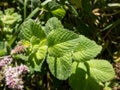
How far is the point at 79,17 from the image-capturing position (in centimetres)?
167

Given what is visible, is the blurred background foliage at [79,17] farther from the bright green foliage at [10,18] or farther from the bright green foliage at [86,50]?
the bright green foliage at [86,50]

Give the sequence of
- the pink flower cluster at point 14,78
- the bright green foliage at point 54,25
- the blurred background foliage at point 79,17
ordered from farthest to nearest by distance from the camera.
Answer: the blurred background foliage at point 79,17 < the bright green foliage at point 54,25 < the pink flower cluster at point 14,78

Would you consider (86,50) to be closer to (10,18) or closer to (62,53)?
(62,53)

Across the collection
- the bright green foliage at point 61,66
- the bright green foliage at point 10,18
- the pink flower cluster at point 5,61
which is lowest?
the bright green foliage at point 61,66

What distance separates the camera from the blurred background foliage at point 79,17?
147 centimetres

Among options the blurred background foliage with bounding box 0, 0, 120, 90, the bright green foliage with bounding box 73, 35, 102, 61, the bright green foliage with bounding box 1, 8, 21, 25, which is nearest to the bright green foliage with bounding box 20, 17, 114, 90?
the bright green foliage with bounding box 73, 35, 102, 61

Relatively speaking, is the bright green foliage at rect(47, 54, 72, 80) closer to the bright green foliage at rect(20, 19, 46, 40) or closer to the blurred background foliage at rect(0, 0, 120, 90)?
the bright green foliage at rect(20, 19, 46, 40)

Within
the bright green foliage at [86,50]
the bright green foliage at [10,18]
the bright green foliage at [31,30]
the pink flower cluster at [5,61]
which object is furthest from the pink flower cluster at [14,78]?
the bright green foliage at [10,18]

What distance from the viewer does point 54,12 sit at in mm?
1463

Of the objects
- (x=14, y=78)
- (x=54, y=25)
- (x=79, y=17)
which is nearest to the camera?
(x=14, y=78)

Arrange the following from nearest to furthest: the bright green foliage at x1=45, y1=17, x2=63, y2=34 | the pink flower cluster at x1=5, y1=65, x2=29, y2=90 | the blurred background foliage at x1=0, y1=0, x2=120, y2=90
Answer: the pink flower cluster at x1=5, y1=65, x2=29, y2=90 → the bright green foliage at x1=45, y1=17, x2=63, y2=34 → the blurred background foliage at x1=0, y1=0, x2=120, y2=90

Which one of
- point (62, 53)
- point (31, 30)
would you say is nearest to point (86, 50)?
point (62, 53)

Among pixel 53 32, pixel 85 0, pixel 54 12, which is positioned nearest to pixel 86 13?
pixel 85 0

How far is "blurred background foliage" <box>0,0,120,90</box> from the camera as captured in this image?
1473 mm
